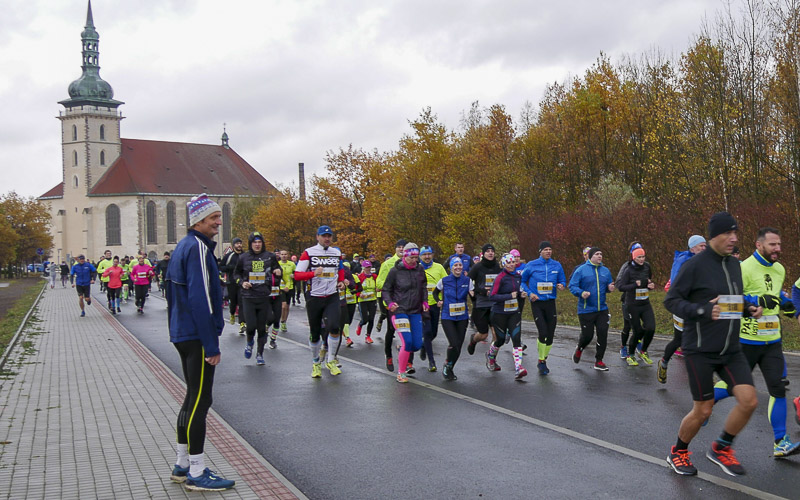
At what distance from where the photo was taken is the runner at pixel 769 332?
6426 millimetres

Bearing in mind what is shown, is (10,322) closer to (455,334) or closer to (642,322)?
(455,334)

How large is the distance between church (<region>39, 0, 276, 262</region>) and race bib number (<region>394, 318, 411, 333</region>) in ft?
310

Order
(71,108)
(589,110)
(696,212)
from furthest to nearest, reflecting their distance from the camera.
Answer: (71,108) < (589,110) < (696,212)

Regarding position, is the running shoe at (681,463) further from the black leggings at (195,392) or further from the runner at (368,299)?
the runner at (368,299)

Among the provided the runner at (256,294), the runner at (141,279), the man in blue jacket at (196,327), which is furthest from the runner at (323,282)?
the runner at (141,279)

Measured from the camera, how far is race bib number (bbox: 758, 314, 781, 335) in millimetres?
6477

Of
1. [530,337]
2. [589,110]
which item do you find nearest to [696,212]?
[530,337]

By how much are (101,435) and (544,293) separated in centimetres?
663

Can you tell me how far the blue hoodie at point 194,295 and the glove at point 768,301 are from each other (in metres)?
4.46

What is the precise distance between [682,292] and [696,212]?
20.9 meters

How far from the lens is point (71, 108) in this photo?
10581 centimetres

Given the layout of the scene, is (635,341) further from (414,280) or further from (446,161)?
(446,161)

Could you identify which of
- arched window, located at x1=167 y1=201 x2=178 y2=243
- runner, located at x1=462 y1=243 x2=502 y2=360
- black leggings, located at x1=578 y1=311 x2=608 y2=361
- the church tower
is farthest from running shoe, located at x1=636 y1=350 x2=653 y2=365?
the church tower

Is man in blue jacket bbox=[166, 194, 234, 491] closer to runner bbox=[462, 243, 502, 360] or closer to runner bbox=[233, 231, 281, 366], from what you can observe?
runner bbox=[462, 243, 502, 360]
